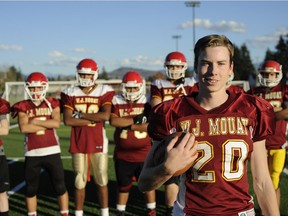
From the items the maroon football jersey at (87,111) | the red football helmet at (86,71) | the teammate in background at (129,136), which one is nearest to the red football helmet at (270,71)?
the teammate in background at (129,136)

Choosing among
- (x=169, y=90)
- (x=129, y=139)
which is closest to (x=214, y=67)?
(x=169, y=90)

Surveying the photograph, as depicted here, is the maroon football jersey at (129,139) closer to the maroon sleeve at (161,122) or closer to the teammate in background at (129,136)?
the teammate in background at (129,136)

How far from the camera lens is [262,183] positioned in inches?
90.0

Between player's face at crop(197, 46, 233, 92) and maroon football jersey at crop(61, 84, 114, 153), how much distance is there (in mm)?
2983

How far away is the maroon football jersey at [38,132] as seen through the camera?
194 inches

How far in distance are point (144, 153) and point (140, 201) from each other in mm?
1282

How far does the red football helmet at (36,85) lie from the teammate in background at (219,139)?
303cm

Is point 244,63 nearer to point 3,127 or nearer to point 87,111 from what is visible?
point 87,111

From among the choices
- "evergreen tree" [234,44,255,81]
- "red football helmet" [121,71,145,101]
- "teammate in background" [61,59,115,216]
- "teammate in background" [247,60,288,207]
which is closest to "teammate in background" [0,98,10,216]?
"teammate in background" [61,59,115,216]

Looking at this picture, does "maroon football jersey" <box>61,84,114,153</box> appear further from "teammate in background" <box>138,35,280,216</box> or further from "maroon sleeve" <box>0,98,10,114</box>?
"teammate in background" <box>138,35,280,216</box>

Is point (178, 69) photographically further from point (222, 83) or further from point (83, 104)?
point (222, 83)

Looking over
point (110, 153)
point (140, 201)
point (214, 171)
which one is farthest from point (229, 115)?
point (110, 153)

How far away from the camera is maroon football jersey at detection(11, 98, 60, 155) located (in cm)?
492

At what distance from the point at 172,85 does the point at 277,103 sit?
1288 mm
